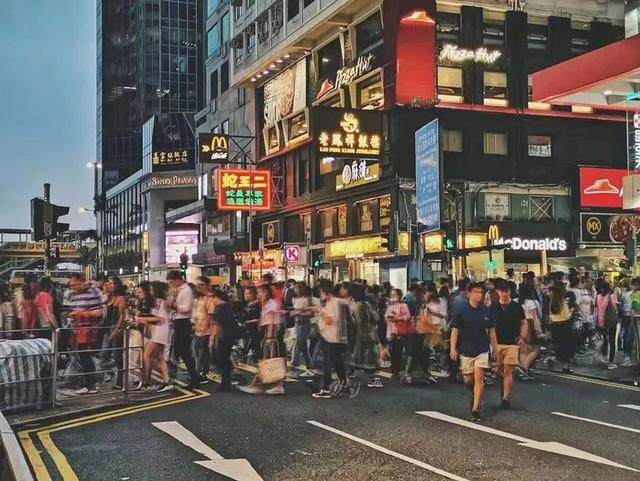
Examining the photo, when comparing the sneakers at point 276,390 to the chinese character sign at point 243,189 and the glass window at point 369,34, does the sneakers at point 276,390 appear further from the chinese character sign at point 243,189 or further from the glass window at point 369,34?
the chinese character sign at point 243,189

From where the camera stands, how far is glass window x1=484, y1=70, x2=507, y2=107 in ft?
113

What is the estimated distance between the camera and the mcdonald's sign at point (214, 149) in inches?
1772

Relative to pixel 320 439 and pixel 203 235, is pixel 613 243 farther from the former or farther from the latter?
pixel 203 235

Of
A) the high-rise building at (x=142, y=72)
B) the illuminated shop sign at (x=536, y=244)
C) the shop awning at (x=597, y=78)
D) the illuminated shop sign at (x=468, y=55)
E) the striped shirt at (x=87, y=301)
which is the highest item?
the high-rise building at (x=142, y=72)

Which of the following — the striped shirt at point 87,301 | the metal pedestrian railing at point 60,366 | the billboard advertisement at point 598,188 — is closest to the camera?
the metal pedestrian railing at point 60,366

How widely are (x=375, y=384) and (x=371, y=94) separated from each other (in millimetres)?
21764

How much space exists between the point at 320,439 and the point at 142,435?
215 cm

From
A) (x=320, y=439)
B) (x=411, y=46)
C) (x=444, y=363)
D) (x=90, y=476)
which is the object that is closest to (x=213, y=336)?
(x=444, y=363)

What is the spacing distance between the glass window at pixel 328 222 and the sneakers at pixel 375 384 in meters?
24.0

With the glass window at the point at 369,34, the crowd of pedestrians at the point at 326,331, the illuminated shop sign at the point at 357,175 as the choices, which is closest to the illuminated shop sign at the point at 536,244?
the illuminated shop sign at the point at 357,175

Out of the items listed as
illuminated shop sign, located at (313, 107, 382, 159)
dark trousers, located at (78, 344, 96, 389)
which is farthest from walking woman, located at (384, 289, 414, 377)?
illuminated shop sign, located at (313, 107, 382, 159)

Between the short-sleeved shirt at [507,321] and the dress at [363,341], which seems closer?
the short-sleeved shirt at [507,321]

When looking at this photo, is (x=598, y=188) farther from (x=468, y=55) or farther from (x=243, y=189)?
(x=243, y=189)

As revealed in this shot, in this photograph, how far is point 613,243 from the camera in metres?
35.5
